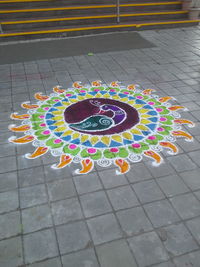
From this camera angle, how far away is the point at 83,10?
28.0 ft

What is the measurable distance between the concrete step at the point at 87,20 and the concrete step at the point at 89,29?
0.77ft

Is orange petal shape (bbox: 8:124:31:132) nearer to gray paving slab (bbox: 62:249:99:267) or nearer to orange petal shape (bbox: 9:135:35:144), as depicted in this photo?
orange petal shape (bbox: 9:135:35:144)

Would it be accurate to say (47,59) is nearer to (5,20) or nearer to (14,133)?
(5,20)

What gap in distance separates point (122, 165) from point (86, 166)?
0.47m

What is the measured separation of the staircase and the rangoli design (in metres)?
3.58

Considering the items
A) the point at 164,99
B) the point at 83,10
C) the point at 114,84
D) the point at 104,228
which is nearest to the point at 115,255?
the point at 104,228

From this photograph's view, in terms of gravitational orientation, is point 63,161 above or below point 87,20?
below

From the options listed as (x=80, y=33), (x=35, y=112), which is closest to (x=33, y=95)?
(x=35, y=112)

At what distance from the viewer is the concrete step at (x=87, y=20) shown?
778 cm

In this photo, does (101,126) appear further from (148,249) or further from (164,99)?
(148,249)

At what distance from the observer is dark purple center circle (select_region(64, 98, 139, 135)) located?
4.14 m

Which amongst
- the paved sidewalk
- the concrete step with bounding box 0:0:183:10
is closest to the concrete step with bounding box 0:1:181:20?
the concrete step with bounding box 0:0:183:10

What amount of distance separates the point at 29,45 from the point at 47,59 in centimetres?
122

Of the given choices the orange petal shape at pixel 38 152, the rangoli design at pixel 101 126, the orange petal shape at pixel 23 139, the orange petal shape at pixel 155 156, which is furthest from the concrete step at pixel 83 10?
the orange petal shape at pixel 155 156
